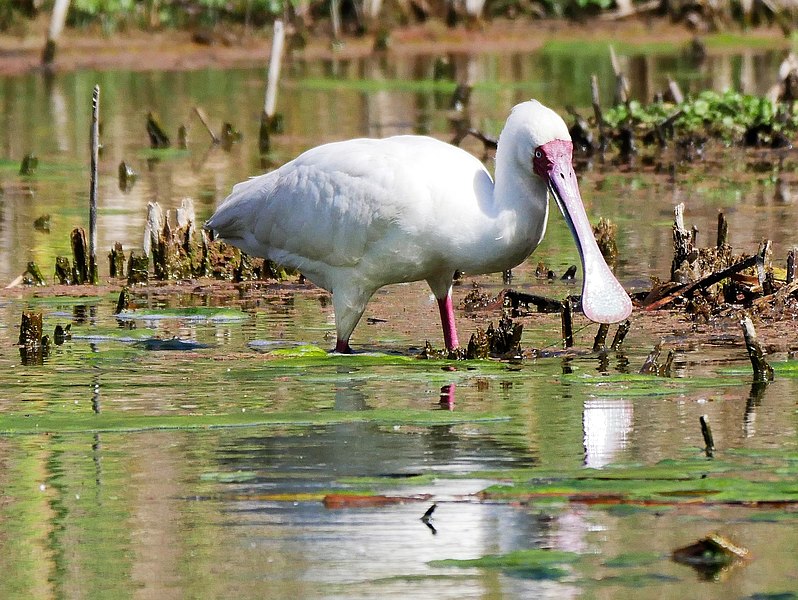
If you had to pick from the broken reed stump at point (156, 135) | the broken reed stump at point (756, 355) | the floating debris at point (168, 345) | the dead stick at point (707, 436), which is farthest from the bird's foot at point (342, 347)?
the broken reed stump at point (156, 135)

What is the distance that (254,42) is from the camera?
36156mm

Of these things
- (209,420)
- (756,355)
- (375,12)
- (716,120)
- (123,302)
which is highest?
(375,12)

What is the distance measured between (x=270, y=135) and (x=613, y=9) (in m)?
18.6

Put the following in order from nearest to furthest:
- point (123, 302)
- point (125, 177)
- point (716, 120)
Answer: point (123, 302), point (125, 177), point (716, 120)

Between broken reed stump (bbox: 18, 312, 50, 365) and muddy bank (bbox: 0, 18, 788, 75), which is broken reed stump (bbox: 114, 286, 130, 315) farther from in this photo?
muddy bank (bbox: 0, 18, 788, 75)

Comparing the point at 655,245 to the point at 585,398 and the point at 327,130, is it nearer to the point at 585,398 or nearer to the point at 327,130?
the point at 585,398

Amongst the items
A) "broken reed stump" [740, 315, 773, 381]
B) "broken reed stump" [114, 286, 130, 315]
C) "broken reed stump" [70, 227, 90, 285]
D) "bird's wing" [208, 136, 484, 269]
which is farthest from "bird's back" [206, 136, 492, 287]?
"broken reed stump" [70, 227, 90, 285]

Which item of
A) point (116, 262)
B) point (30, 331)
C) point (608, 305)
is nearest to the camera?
point (608, 305)

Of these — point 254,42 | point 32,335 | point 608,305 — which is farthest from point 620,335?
point 254,42

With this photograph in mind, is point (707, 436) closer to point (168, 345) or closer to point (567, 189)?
point (567, 189)

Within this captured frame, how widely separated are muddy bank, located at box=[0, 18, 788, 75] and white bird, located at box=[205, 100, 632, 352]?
76.8 feet

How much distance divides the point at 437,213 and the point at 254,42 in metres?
27.8

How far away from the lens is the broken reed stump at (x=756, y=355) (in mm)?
8297

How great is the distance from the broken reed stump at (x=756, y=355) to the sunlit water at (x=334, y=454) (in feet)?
0.21
